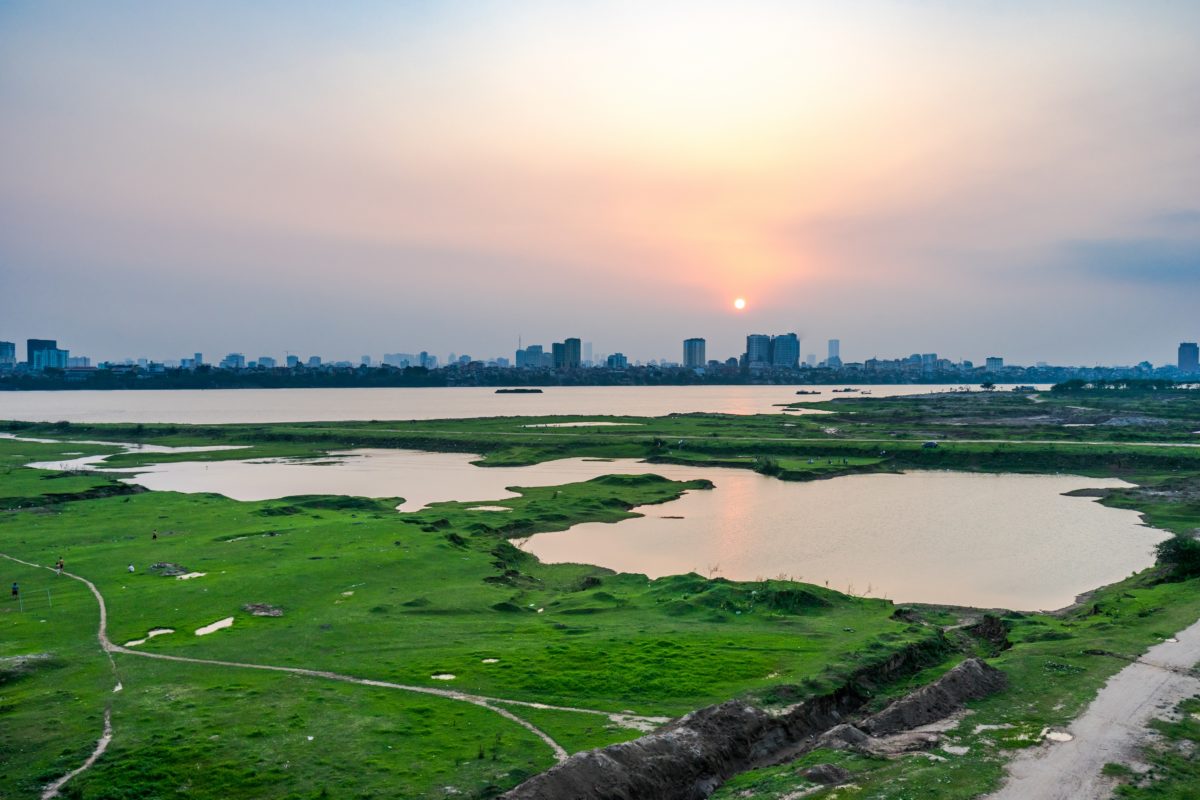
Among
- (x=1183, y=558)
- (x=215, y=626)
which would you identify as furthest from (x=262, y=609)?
(x=1183, y=558)

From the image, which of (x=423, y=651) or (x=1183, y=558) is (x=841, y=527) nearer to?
(x=1183, y=558)

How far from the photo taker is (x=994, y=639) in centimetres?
3341

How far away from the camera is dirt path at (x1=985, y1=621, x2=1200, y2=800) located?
1888cm

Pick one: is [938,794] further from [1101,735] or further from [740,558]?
[740,558]

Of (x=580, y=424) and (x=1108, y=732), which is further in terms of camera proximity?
(x=580, y=424)

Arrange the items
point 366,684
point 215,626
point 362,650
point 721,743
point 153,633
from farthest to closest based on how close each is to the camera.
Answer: point 215,626, point 153,633, point 362,650, point 366,684, point 721,743

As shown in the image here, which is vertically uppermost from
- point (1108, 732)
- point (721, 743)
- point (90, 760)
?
point (90, 760)

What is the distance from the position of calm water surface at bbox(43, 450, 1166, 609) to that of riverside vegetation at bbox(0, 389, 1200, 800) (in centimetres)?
478

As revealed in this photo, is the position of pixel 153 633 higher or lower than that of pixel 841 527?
higher

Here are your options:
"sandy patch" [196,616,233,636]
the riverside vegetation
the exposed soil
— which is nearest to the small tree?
the riverside vegetation

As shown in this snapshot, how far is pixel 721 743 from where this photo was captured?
22.4 meters

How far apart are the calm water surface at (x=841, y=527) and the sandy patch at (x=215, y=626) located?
21.7 metres

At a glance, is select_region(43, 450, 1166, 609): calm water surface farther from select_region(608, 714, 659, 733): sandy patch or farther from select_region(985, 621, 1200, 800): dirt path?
select_region(608, 714, 659, 733): sandy patch

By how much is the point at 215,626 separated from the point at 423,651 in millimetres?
9527
